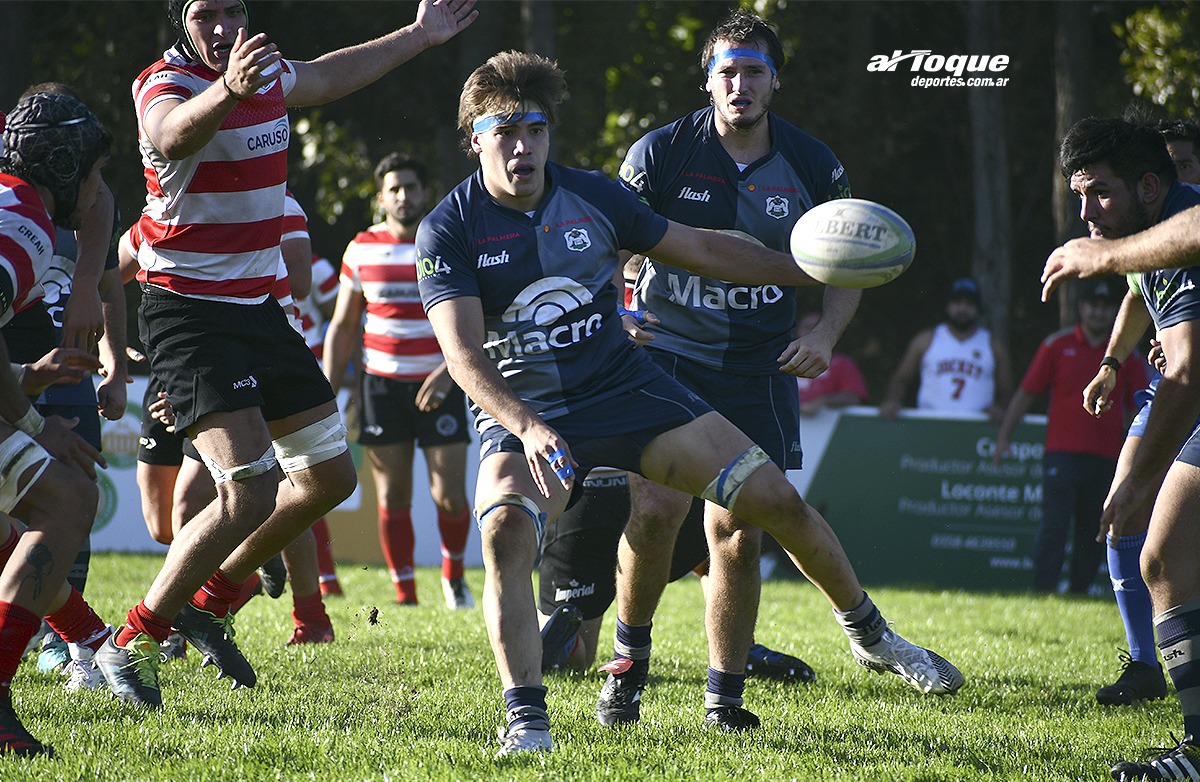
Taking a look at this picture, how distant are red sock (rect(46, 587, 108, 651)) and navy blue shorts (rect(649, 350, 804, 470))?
2375mm

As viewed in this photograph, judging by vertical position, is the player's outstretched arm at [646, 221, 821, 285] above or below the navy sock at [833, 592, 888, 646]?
above

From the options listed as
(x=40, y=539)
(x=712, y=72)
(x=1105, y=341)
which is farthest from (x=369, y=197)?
(x=40, y=539)

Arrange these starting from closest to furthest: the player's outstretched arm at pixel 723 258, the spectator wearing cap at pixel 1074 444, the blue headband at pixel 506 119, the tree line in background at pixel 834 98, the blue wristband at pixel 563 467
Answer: the blue wristband at pixel 563 467 → the blue headband at pixel 506 119 → the player's outstretched arm at pixel 723 258 → the spectator wearing cap at pixel 1074 444 → the tree line in background at pixel 834 98

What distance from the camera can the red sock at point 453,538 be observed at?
8.48 meters

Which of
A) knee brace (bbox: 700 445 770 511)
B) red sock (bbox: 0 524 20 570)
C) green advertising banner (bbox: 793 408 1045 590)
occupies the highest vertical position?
knee brace (bbox: 700 445 770 511)

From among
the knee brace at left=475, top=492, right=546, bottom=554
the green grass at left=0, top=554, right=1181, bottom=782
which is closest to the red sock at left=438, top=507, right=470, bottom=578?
the green grass at left=0, top=554, right=1181, bottom=782

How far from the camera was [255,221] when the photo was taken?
4695 mm

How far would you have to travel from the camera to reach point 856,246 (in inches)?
164

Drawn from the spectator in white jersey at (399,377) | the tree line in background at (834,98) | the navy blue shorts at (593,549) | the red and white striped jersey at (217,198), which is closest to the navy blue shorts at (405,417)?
the spectator in white jersey at (399,377)

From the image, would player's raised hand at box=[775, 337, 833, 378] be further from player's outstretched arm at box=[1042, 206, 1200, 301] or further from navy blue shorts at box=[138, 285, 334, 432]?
navy blue shorts at box=[138, 285, 334, 432]

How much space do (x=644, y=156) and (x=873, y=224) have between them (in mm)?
1219

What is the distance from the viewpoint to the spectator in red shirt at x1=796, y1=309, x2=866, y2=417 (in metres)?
11.2

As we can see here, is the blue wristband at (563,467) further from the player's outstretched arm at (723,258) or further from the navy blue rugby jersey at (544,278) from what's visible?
the player's outstretched arm at (723,258)

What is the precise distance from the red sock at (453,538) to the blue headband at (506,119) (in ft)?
14.9
